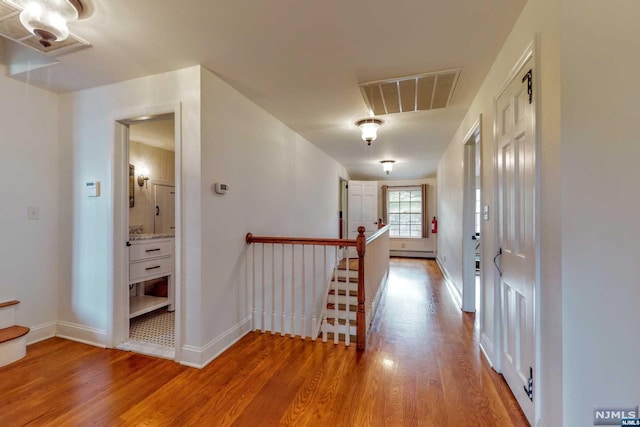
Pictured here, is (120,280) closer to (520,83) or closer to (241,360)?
(241,360)

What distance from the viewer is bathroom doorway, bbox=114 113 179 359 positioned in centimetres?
254

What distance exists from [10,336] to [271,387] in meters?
2.16

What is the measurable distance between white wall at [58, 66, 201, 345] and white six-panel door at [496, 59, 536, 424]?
86.9 inches

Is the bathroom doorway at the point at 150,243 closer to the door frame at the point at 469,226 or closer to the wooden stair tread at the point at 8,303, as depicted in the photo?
the wooden stair tread at the point at 8,303

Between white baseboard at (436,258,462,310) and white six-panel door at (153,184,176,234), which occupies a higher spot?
white six-panel door at (153,184,176,234)

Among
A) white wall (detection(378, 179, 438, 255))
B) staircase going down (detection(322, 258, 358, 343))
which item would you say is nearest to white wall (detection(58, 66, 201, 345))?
staircase going down (detection(322, 258, 358, 343))

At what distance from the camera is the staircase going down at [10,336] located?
215 cm

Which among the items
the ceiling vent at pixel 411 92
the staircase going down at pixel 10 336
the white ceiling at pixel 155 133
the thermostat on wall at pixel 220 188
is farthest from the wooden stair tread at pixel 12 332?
the ceiling vent at pixel 411 92

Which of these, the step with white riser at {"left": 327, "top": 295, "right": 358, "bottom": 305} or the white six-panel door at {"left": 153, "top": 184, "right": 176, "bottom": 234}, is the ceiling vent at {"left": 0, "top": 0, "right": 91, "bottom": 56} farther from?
the step with white riser at {"left": 327, "top": 295, "right": 358, "bottom": 305}

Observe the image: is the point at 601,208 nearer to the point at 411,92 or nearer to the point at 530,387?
the point at 530,387

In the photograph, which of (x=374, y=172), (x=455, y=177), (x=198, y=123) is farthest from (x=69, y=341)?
(x=374, y=172)

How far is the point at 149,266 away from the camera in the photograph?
3.00 metres

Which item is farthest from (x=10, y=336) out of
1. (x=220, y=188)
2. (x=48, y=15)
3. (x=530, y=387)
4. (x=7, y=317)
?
(x=530, y=387)

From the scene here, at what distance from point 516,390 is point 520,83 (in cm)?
187
